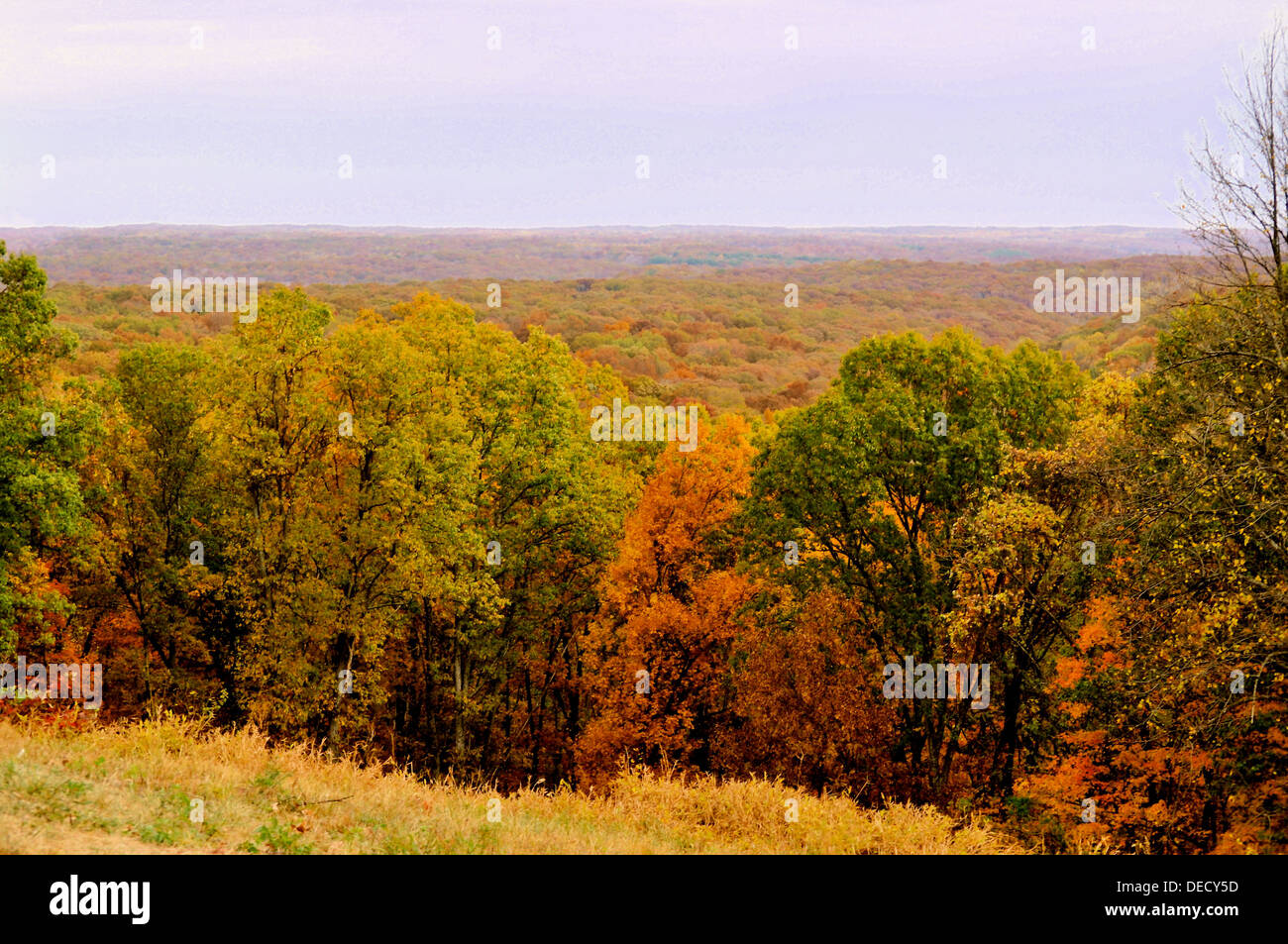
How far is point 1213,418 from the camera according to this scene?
55.8 feet

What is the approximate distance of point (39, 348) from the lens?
23.5 m

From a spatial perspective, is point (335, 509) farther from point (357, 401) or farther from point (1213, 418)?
point (1213, 418)

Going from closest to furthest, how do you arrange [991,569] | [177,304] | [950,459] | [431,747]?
1. [991,569]
2. [950,459]
3. [177,304]
4. [431,747]

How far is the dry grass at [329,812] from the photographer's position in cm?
1095

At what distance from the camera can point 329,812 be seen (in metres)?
12.6

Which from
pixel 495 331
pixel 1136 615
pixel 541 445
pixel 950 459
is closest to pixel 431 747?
pixel 541 445

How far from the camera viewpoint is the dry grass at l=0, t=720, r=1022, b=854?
35.9 feet
